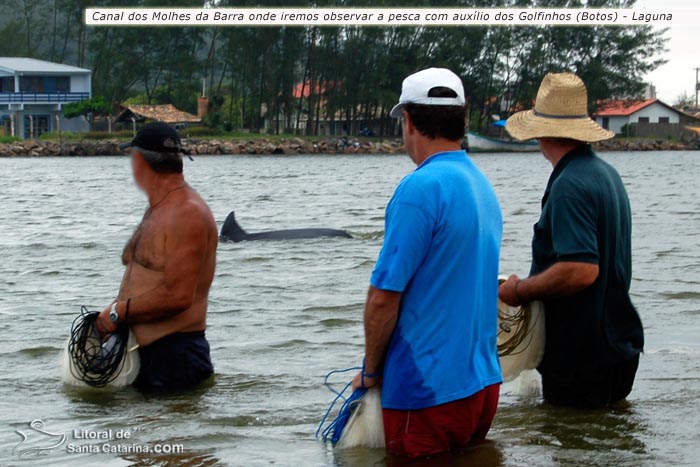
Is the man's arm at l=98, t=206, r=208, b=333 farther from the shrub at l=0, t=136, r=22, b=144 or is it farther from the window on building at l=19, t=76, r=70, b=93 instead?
the window on building at l=19, t=76, r=70, b=93

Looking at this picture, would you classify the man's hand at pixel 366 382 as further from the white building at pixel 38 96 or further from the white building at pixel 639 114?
the white building at pixel 639 114

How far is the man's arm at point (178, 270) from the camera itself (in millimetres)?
6191

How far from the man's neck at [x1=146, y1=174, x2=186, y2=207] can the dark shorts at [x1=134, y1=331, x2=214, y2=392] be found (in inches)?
31.4

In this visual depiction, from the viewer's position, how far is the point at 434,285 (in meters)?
4.35

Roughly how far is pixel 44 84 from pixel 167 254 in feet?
321

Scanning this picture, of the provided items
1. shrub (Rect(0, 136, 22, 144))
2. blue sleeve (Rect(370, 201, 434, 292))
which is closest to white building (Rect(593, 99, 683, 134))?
shrub (Rect(0, 136, 22, 144))

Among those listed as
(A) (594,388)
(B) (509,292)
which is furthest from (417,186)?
(A) (594,388)

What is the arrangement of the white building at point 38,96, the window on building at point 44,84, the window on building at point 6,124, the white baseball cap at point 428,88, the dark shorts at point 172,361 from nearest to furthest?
1. the white baseball cap at point 428,88
2. the dark shorts at point 172,361
3. the white building at point 38,96
4. the window on building at point 6,124
5. the window on building at point 44,84

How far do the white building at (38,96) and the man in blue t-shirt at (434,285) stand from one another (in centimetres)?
9289

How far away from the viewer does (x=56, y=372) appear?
881 centimetres

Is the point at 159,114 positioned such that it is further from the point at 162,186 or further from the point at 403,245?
the point at 403,245

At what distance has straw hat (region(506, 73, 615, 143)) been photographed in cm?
555

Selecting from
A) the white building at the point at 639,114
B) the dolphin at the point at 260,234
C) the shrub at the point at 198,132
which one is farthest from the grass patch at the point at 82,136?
the dolphin at the point at 260,234

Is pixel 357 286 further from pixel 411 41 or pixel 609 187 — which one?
pixel 411 41
